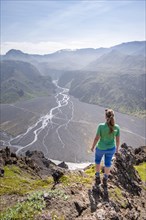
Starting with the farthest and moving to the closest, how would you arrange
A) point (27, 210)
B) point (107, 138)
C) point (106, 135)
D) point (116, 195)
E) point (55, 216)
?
point (116, 195)
point (107, 138)
point (106, 135)
point (27, 210)
point (55, 216)

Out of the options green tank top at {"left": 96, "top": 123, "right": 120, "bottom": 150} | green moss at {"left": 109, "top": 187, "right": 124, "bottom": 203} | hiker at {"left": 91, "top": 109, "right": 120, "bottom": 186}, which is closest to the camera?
hiker at {"left": 91, "top": 109, "right": 120, "bottom": 186}

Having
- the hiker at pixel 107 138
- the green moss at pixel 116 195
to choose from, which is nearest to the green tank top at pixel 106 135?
the hiker at pixel 107 138

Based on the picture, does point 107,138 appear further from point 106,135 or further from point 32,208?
point 32,208

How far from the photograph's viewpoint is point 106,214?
16.7m

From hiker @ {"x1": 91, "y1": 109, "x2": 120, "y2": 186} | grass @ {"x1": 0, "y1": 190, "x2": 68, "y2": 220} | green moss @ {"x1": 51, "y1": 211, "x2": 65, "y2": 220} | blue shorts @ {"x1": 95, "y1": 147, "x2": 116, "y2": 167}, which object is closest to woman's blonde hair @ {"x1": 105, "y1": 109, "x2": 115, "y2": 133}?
hiker @ {"x1": 91, "y1": 109, "x2": 120, "y2": 186}

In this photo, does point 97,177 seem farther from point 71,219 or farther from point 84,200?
point 71,219

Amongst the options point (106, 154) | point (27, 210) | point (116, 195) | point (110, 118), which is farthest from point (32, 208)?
point (116, 195)

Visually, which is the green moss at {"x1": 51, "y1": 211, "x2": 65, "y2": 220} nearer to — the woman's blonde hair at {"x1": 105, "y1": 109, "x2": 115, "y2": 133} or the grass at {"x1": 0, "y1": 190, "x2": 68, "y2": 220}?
the grass at {"x1": 0, "y1": 190, "x2": 68, "y2": 220}

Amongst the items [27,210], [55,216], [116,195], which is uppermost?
[27,210]

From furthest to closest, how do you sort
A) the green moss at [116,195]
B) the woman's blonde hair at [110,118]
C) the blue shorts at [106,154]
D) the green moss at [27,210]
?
the green moss at [116,195] → the blue shorts at [106,154] → the woman's blonde hair at [110,118] → the green moss at [27,210]

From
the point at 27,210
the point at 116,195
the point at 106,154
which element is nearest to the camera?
the point at 27,210

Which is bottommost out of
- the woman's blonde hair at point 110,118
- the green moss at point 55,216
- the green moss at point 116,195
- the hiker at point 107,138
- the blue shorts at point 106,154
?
the green moss at point 116,195

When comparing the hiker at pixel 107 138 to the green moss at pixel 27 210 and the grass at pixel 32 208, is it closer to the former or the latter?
the grass at pixel 32 208

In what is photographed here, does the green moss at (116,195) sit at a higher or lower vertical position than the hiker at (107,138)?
lower
